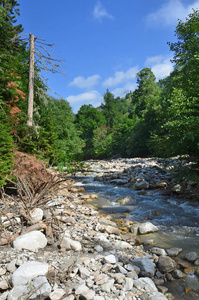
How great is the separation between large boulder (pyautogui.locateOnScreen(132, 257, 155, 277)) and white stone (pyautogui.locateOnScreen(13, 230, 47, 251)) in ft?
6.64

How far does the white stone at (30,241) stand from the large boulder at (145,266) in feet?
6.64

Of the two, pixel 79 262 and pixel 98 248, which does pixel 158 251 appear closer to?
pixel 98 248

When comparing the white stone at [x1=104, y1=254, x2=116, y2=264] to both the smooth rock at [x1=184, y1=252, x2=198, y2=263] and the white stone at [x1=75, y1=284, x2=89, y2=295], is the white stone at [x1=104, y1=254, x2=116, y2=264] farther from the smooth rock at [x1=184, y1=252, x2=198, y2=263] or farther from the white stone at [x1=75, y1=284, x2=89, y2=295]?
the smooth rock at [x1=184, y1=252, x2=198, y2=263]

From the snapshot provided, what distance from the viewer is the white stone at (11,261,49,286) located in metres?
3.01

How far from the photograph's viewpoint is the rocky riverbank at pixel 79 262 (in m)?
2.96

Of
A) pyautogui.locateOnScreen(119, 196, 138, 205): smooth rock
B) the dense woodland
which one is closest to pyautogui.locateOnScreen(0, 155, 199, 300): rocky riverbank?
the dense woodland

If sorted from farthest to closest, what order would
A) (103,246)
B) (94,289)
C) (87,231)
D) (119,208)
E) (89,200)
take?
(89,200) < (119,208) < (87,231) < (103,246) < (94,289)

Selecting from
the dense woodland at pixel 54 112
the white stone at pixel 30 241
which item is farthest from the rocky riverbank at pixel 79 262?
the dense woodland at pixel 54 112

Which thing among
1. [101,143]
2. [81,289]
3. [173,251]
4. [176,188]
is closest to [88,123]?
[101,143]

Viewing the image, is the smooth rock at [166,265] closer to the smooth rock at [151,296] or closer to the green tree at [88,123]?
the smooth rock at [151,296]

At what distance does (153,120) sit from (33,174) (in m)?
23.5

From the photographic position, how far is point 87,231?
5.16 meters

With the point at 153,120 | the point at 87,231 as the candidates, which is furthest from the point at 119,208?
the point at 153,120

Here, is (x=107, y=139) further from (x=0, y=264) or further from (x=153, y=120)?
(x=0, y=264)
